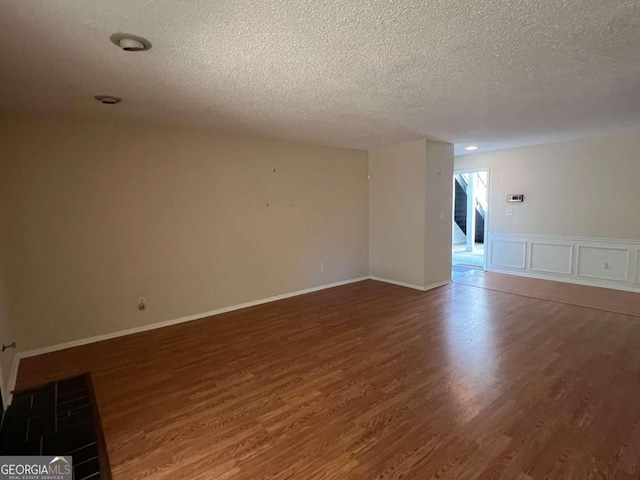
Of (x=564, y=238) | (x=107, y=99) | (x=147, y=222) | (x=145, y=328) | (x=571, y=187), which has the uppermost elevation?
(x=107, y=99)

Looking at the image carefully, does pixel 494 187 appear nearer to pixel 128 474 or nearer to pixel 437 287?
pixel 437 287

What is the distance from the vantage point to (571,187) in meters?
5.44

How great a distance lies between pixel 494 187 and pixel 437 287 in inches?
96.8

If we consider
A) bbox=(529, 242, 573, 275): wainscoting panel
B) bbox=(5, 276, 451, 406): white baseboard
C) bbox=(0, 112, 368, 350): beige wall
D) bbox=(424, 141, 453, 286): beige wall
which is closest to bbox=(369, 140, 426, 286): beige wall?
bbox=(424, 141, 453, 286): beige wall

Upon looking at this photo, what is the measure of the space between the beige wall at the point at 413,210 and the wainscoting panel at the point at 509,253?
57.4 inches

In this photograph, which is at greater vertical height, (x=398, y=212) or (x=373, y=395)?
(x=398, y=212)

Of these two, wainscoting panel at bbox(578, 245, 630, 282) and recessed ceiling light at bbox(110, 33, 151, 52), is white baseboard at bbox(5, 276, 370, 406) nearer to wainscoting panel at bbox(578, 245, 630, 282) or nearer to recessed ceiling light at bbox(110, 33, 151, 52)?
recessed ceiling light at bbox(110, 33, 151, 52)

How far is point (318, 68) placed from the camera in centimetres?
230

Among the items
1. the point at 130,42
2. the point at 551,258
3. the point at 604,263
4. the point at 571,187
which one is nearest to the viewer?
the point at 130,42

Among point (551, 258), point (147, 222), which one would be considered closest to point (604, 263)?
point (551, 258)

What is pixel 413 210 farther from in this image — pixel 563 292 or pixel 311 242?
pixel 563 292

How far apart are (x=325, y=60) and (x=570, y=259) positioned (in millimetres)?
5510

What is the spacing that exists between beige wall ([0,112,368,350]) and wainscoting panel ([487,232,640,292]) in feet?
11.7

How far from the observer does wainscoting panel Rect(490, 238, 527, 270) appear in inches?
242
